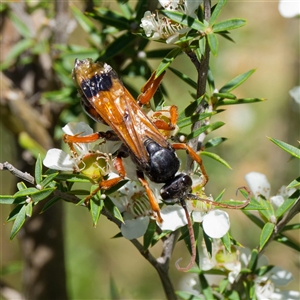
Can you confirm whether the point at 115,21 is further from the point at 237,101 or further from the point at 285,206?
the point at 285,206

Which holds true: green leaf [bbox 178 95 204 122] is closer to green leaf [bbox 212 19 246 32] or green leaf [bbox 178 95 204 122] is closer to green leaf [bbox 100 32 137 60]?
green leaf [bbox 212 19 246 32]

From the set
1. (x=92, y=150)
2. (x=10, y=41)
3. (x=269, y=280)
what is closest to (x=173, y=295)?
(x=269, y=280)

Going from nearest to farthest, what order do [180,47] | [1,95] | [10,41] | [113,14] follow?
[180,47]
[113,14]
[1,95]
[10,41]

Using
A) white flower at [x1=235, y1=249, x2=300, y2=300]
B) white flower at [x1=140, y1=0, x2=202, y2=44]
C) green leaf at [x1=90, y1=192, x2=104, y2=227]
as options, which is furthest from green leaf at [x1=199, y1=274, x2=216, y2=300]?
white flower at [x1=140, y1=0, x2=202, y2=44]

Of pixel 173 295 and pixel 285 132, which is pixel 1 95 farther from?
pixel 285 132

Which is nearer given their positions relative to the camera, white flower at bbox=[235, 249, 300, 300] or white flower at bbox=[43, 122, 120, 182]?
white flower at bbox=[43, 122, 120, 182]

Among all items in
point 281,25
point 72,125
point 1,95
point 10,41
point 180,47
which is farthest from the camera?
point 281,25

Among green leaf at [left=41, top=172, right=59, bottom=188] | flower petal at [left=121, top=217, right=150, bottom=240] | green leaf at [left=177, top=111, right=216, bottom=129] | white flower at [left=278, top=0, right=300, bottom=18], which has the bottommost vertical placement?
flower petal at [left=121, top=217, right=150, bottom=240]
